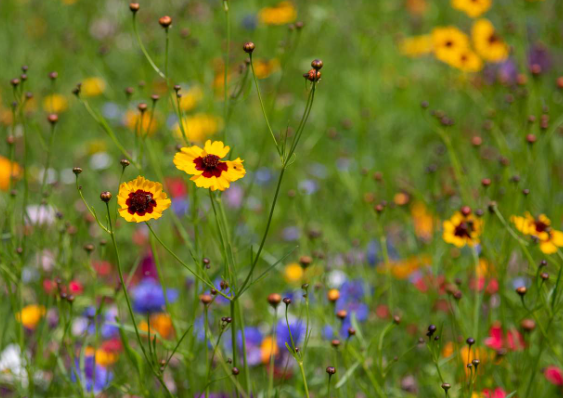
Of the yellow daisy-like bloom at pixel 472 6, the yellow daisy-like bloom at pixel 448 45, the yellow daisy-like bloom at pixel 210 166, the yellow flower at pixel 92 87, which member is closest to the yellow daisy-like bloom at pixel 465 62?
the yellow daisy-like bloom at pixel 448 45

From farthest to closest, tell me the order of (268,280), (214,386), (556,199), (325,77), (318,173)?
(325,77) < (318,173) < (556,199) < (268,280) < (214,386)

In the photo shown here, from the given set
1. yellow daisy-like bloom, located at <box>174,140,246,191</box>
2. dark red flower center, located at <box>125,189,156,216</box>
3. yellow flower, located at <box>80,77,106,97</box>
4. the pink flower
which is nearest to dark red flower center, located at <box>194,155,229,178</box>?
yellow daisy-like bloom, located at <box>174,140,246,191</box>

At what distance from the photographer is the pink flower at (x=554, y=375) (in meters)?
1.54

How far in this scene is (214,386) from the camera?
1.71 meters

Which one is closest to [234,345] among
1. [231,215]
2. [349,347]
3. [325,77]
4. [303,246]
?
[349,347]

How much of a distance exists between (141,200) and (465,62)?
1482 mm

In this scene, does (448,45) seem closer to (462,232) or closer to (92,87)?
(462,232)

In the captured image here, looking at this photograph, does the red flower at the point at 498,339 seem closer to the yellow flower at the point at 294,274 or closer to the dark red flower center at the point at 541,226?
the dark red flower center at the point at 541,226

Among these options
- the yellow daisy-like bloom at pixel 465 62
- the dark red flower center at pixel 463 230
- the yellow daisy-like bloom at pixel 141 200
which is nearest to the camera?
the yellow daisy-like bloom at pixel 141 200

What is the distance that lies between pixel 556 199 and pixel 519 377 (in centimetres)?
104

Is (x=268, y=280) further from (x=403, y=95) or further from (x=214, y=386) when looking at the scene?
(x=403, y=95)

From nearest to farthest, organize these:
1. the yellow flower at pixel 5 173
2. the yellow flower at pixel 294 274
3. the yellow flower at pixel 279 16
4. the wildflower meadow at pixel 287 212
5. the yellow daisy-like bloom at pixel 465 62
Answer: the wildflower meadow at pixel 287 212 → the yellow flower at pixel 294 274 → the yellow daisy-like bloom at pixel 465 62 → the yellow flower at pixel 5 173 → the yellow flower at pixel 279 16

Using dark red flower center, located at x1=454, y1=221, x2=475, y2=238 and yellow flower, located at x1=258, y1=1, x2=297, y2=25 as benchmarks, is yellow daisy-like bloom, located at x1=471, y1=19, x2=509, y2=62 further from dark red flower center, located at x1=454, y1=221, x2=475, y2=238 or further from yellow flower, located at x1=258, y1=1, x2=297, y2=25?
dark red flower center, located at x1=454, y1=221, x2=475, y2=238

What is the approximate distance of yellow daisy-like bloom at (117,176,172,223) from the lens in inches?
43.6
